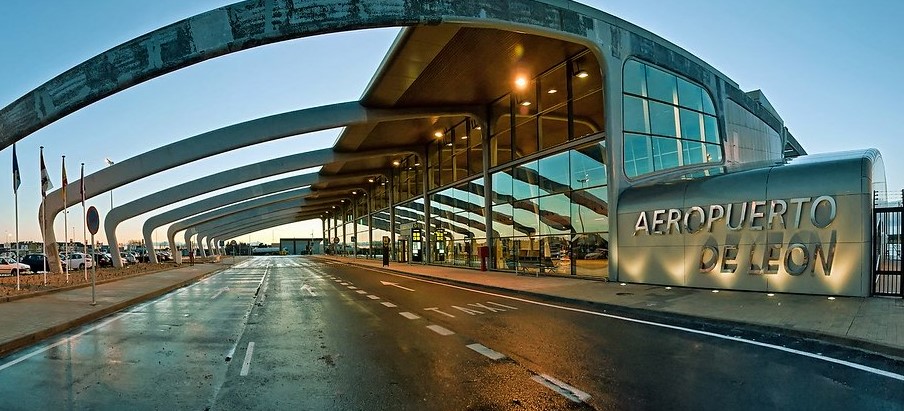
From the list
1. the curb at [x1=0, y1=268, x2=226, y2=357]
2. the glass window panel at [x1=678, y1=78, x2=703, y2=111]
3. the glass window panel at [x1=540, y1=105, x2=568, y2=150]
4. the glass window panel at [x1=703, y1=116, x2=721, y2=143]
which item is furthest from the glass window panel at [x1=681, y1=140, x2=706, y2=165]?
the curb at [x1=0, y1=268, x2=226, y2=357]

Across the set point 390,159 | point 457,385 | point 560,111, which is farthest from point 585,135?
point 390,159

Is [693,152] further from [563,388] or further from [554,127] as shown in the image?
[563,388]

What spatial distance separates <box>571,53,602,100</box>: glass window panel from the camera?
69.2ft

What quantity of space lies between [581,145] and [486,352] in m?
15.1

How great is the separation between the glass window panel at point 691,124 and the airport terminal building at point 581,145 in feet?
0.35

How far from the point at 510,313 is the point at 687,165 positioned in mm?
13980

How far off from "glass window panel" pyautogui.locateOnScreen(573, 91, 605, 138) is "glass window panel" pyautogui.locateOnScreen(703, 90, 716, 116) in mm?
6774

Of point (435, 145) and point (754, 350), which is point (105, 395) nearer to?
point (754, 350)

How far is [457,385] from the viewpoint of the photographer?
238 inches

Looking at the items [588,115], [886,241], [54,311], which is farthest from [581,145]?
[54,311]

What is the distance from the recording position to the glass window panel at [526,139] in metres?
25.3

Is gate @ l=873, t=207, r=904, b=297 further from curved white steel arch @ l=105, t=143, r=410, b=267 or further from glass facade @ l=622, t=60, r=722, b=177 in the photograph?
curved white steel arch @ l=105, t=143, r=410, b=267

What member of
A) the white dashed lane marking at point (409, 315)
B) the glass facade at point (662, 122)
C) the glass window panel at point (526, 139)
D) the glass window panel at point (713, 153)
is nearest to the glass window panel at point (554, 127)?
the glass window panel at point (526, 139)

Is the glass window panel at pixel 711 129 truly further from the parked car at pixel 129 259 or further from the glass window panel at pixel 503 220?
the parked car at pixel 129 259
